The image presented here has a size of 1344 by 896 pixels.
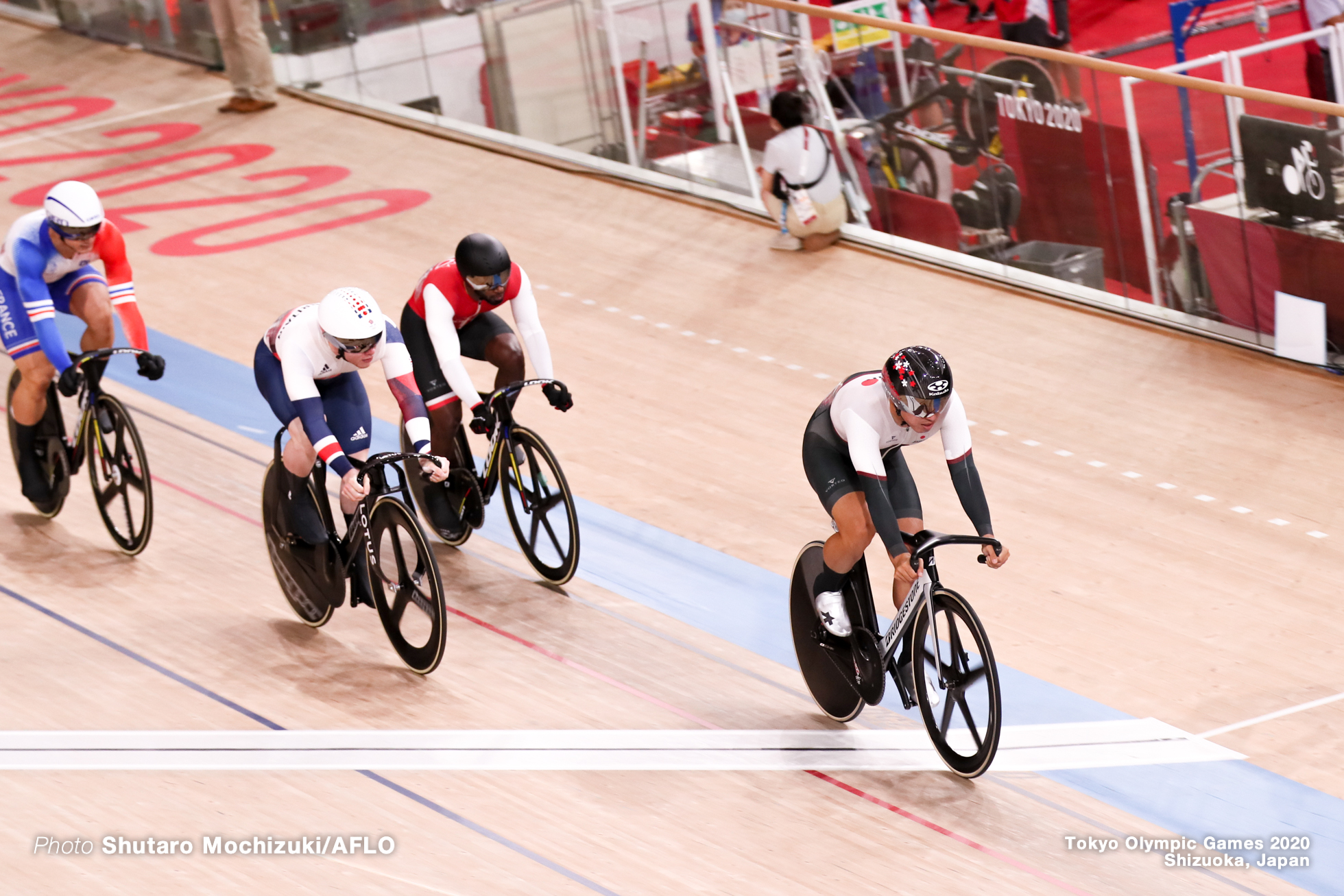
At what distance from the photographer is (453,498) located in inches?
226

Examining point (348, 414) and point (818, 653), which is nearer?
point (818, 653)

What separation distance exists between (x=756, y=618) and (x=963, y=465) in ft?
4.85

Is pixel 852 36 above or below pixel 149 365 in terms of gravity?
above

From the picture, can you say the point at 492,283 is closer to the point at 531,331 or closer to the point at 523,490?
the point at 531,331

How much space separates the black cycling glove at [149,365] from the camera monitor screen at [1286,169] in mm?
4965

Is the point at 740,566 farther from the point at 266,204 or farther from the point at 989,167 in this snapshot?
the point at 266,204

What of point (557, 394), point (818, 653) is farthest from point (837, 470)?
point (557, 394)

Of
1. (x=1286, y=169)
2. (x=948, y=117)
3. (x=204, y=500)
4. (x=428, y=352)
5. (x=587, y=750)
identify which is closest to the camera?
(x=587, y=750)

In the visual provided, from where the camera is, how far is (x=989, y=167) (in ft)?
26.2

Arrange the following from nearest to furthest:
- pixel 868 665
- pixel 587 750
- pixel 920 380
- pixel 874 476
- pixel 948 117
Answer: pixel 920 380, pixel 874 476, pixel 868 665, pixel 587 750, pixel 948 117

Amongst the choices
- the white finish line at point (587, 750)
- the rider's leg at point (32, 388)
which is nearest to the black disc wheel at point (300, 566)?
→ the white finish line at point (587, 750)

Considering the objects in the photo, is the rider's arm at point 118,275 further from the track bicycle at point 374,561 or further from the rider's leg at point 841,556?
the rider's leg at point 841,556

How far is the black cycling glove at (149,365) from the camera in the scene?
5125 millimetres

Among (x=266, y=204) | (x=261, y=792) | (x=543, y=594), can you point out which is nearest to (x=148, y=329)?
(x=266, y=204)
